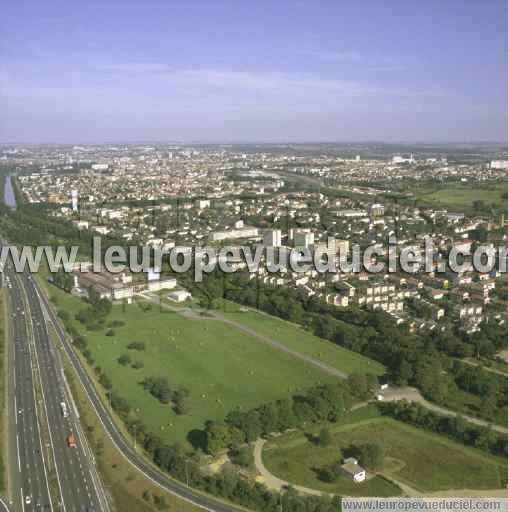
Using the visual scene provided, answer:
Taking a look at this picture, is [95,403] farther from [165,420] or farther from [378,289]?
[378,289]

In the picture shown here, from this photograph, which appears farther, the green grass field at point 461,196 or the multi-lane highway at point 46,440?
the green grass field at point 461,196

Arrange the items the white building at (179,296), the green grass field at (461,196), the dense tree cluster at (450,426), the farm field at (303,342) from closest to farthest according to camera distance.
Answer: the dense tree cluster at (450,426), the farm field at (303,342), the white building at (179,296), the green grass field at (461,196)

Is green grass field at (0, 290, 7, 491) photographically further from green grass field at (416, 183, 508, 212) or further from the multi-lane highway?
green grass field at (416, 183, 508, 212)

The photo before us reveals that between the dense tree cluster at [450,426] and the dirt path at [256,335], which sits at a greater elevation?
the dirt path at [256,335]

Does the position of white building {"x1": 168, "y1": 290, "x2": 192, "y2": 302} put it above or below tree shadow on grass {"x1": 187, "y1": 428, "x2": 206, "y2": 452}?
above

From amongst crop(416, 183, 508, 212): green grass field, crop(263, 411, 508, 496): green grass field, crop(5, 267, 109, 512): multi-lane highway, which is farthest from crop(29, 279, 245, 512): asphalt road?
crop(416, 183, 508, 212): green grass field

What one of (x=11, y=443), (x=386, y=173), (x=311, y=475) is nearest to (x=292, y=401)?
(x=311, y=475)

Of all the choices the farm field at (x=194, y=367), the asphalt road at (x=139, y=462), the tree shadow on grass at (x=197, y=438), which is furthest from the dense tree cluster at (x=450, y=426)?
the asphalt road at (x=139, y=462)

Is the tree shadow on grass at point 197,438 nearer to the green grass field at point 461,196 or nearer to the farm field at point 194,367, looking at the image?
the farm field at point 194,367
